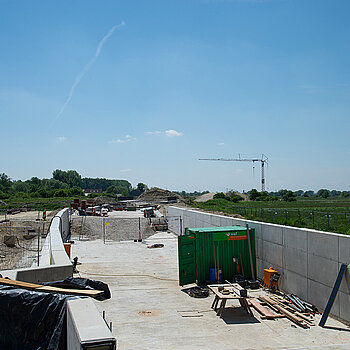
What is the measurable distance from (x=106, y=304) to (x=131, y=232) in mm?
22876

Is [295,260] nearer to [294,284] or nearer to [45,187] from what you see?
[294,284]

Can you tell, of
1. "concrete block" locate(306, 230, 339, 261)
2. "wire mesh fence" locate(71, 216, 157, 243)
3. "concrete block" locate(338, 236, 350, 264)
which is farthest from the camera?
"wire mesh fence" locate(71, 216, 157, 243)

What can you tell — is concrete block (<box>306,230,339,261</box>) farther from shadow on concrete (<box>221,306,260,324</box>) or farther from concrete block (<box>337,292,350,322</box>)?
shadow on concrete (<box>221,306,260,324</box>)

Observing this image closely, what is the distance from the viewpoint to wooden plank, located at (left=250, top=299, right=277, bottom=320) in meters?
11.0

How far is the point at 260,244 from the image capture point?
1569cm

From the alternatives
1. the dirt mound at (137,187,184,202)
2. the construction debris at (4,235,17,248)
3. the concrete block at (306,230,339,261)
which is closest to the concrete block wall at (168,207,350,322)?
the concrete block at (306,230,339,261)

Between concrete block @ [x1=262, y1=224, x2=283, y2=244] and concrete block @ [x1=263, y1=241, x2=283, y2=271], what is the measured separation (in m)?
0.19

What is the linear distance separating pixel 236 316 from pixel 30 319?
6.98 m

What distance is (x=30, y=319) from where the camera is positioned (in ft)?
20.0

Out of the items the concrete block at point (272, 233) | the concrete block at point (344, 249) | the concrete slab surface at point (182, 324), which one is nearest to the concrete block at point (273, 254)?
the concrete block at point (272, 233)

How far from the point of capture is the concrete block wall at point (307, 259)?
33.9ft

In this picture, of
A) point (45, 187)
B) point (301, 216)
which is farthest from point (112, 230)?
point (45, 187)

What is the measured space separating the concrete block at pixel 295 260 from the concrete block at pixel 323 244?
54 cm

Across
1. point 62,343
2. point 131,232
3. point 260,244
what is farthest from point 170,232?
point 62,343
